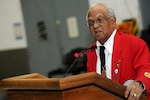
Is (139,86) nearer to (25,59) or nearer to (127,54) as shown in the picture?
(127,54)

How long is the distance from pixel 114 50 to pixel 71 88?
55 centimetres

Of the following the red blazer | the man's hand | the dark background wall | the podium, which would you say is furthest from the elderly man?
the dark background wall

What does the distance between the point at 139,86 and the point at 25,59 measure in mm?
4343

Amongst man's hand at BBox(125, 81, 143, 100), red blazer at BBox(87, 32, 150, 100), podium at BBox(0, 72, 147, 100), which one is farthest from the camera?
red blazer at BBox(87, 32, 150, 100)

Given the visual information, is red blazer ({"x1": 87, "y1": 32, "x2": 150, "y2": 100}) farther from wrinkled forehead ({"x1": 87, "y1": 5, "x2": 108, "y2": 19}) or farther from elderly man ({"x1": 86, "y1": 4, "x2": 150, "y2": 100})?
wrinkled forehead ({"x1": 87, "y1": 5, "x2": 108, "y2": 19})

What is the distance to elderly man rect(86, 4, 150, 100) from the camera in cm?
160

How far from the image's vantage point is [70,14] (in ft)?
16.2

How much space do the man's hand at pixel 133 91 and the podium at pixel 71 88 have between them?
19 millimetres

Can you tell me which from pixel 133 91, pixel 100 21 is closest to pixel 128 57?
pixel 100 21

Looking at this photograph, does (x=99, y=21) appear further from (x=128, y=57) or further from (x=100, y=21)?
(x=128, y=57)

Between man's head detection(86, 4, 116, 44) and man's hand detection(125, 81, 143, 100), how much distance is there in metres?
0.36

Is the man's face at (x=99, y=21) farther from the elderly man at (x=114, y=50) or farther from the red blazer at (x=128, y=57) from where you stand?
the red blazer at (x=128, y=57)

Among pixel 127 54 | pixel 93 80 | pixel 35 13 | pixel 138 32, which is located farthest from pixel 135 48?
pixel 35 13

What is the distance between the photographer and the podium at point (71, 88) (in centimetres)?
120
